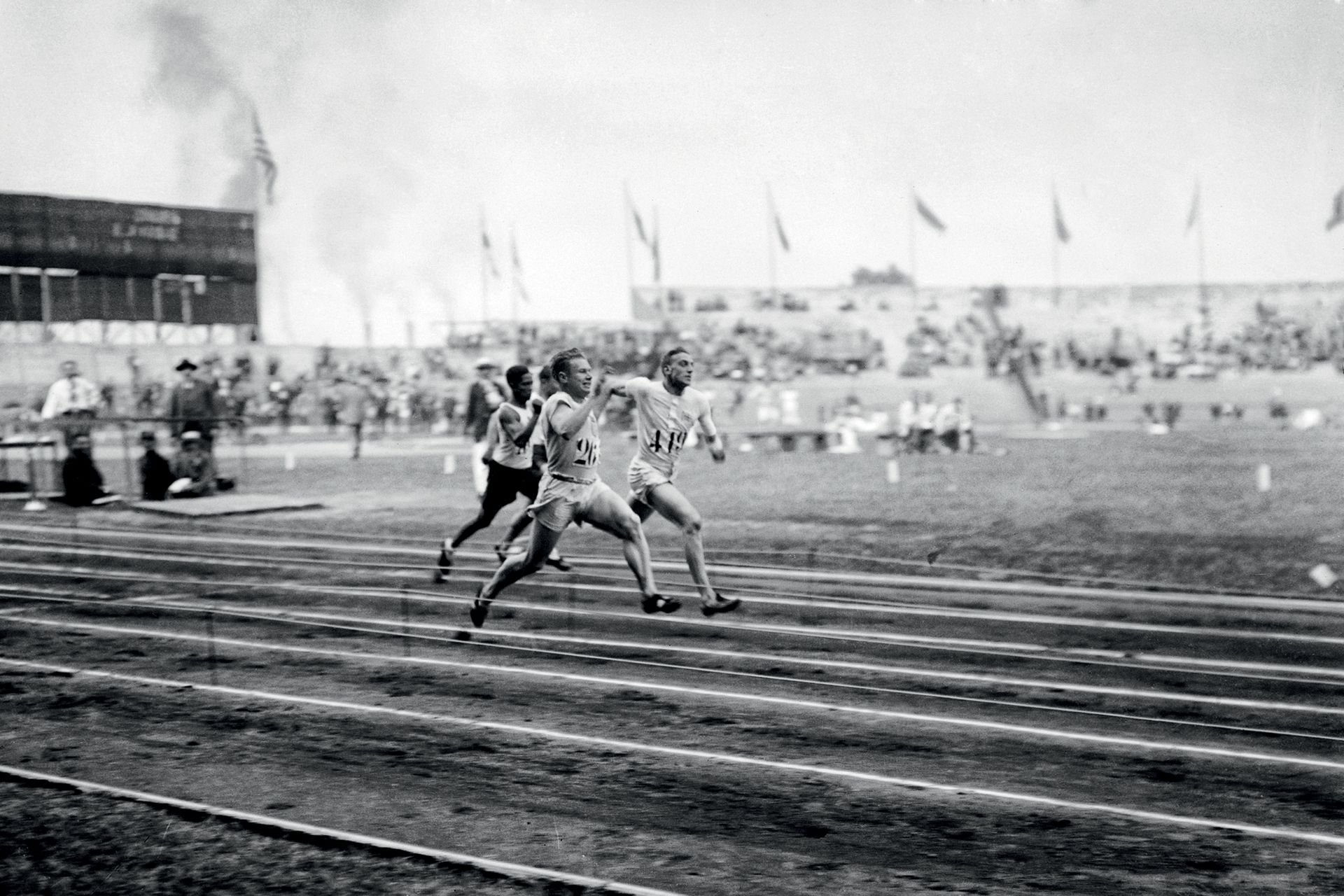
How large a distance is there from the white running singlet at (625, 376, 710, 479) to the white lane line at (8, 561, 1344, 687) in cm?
111

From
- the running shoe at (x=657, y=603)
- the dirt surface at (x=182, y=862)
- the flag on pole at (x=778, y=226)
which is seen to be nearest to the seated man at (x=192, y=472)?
the flag on pole at (x=778, y=226)

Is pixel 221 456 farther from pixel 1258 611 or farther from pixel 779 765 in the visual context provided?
pixel 779 765

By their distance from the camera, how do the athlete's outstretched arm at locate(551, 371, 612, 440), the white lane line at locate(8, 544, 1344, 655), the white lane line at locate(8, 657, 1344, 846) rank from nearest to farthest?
the white lane line at locate(8, 657, 1344, 846) → the athlete's outstretched arm at locate(551, 371, 612, 440) → the white lane line at locate(8, 544, 1344, 655)

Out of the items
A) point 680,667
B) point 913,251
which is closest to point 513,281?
point 913,251

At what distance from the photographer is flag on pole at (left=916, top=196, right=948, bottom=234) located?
26781mm

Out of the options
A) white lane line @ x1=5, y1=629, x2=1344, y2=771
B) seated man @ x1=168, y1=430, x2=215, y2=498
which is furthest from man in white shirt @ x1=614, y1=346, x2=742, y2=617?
seated man @ x1=168, y1=430, x2=215, y2=498

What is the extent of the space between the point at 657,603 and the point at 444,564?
3.21 metres

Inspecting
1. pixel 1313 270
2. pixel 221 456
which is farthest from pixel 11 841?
pixel 1313 270

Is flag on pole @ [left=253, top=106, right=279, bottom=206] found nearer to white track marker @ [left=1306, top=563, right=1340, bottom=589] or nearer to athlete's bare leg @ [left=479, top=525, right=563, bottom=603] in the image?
athlete's bare leg @ [left=479, top=525, right=563, bottom=603]

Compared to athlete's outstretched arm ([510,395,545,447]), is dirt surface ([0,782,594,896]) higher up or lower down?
lower down

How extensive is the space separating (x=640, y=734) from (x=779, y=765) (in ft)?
2.50

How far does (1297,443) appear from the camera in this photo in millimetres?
29359

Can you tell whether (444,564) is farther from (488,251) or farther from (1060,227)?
(1060,227)

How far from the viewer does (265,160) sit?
1040 inches
